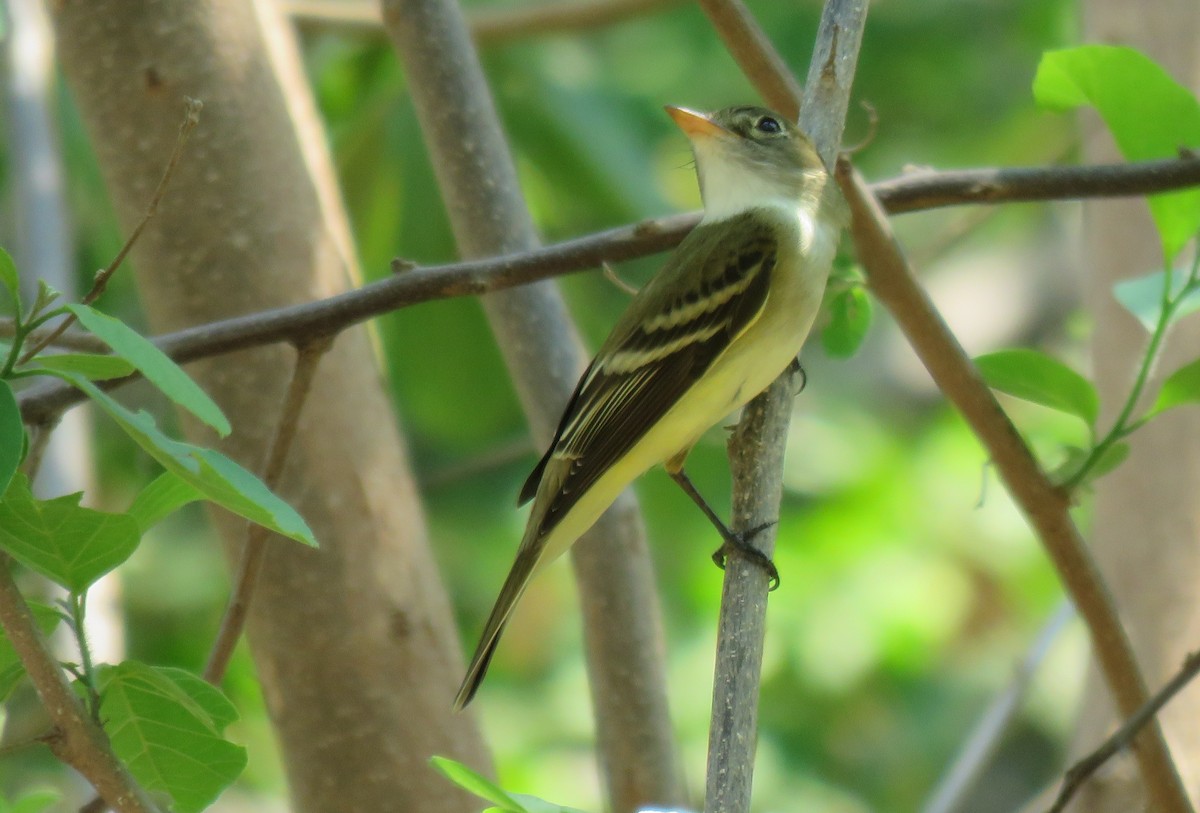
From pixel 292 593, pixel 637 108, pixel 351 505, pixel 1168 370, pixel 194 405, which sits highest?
pixel 637 108

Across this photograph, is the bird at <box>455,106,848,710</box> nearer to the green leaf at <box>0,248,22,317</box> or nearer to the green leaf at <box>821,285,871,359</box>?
the green leaf at <box>821,285,871,359</box>

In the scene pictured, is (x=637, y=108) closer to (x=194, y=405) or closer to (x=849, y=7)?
(x=849, y=7)

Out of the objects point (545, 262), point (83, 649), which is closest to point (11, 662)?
point (83, 649)

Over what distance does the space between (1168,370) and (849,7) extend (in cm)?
137

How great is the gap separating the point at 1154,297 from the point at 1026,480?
397 mm

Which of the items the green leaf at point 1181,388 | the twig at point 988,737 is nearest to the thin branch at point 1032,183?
the green leaf at point 1181,388

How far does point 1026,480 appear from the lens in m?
2.51

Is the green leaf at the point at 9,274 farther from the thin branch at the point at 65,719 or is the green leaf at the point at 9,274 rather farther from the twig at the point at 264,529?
the twig at the point at 264,529

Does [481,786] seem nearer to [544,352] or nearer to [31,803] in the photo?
[31,803]

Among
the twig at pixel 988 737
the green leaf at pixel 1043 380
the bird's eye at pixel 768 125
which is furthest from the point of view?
the bird's eye at pixel 768 125

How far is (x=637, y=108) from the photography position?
16.5 feet

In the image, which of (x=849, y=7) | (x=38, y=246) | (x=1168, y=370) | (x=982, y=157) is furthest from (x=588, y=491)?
(x=982, y=157)

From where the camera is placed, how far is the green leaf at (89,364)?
159 centimetres

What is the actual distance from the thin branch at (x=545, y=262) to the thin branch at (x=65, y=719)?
1.91 ft
